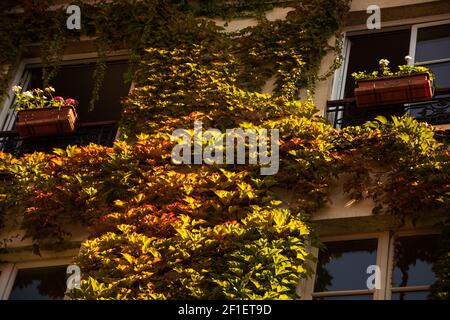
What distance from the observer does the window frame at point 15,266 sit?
34.9 feet

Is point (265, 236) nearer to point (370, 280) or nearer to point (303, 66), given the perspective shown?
point (370, 280)

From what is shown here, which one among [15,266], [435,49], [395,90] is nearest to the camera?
[15,266]

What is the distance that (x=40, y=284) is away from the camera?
34.7 feet

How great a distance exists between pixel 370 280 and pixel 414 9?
4405 millimetres

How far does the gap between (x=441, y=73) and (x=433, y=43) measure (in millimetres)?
572

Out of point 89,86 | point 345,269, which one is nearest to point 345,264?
point 345,269

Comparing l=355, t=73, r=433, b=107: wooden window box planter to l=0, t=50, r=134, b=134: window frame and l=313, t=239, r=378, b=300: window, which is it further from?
l=0, t=50, r=134, b=134: window frame

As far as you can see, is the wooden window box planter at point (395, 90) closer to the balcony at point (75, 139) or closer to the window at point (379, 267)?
the window at point (379, 267)

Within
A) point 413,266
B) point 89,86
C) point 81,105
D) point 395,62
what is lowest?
point 413,266

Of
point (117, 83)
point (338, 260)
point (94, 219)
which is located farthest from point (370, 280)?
point (117, 83)

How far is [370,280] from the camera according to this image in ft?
31.4

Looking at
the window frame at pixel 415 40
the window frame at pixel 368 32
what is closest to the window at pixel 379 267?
the window frame at pixel 368 32

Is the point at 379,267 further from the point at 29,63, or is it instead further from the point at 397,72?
the point at 29,63

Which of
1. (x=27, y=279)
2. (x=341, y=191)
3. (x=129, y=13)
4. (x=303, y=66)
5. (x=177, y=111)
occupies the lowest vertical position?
(x=27, y=279)
